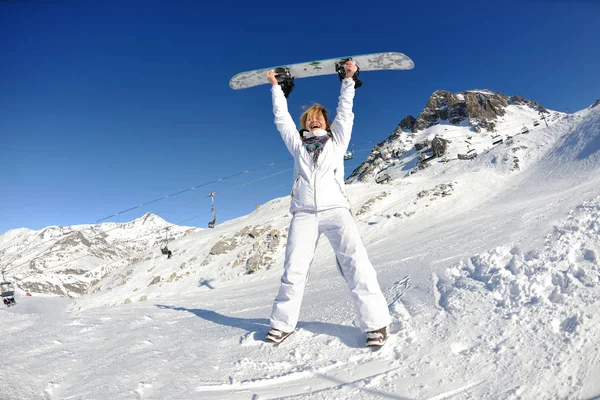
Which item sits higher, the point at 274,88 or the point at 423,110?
the point at 423,110

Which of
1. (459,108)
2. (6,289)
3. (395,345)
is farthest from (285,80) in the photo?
(459,108)

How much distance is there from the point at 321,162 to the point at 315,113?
823 millimetres

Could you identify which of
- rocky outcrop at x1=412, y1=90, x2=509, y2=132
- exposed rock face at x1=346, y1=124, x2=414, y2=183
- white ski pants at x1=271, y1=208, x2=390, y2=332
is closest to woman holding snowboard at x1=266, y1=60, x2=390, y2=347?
white ski pants at x1=271, y1=208, x2=390, y2=332

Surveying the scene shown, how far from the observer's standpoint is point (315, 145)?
13.7 feet

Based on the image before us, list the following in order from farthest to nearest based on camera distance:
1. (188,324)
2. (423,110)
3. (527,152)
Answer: (423,110)
(527,152)
(188,324)

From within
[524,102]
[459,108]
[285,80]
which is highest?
[524,102]

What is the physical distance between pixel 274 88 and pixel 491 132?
76.1 meters

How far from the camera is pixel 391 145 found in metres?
77.6

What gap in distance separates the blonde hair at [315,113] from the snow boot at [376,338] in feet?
8.60

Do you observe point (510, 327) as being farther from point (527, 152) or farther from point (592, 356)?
point (527, 152)

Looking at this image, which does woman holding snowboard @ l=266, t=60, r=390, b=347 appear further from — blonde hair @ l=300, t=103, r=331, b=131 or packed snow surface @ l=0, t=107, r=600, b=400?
packed snow surface @ l=0, t=107, r=600, b=400

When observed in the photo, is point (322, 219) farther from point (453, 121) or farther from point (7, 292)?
point (453, 121)

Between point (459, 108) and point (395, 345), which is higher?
point (459, 108)

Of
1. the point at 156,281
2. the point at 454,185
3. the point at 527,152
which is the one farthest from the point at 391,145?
the point at 156,281
